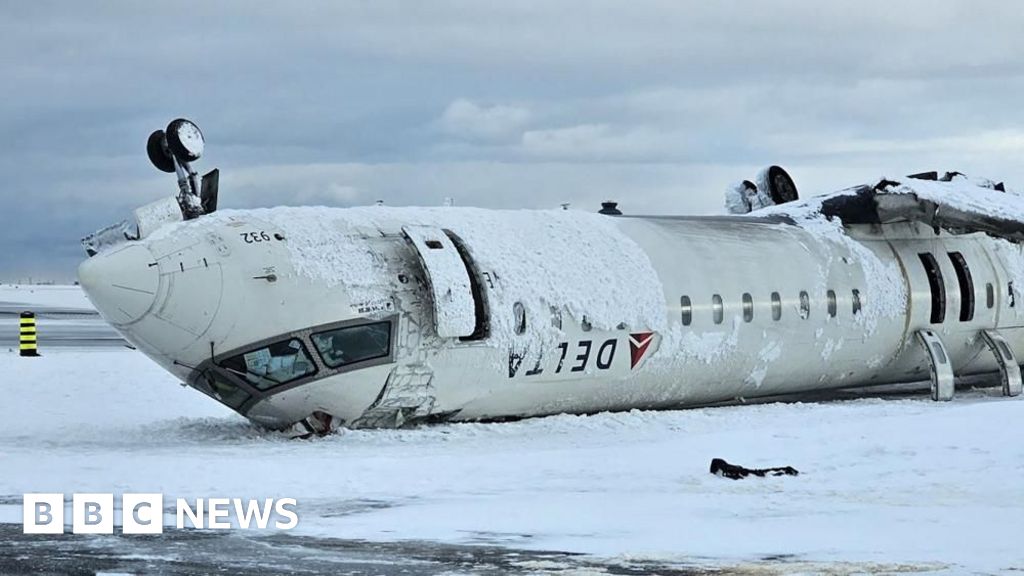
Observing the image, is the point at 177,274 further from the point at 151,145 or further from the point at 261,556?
the point at 261,556

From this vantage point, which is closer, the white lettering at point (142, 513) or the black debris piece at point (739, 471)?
the white lettering at point (142, 513)

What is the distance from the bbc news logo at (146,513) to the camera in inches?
431

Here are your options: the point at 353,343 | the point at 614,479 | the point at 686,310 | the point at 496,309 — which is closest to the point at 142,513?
the point at 614,479

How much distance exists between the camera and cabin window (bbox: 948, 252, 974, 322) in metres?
24.0

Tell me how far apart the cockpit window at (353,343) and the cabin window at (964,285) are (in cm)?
1177

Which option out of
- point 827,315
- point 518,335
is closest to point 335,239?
point 518,335

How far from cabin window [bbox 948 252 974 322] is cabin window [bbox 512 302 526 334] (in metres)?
→ 9.76

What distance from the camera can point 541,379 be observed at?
18188 mm

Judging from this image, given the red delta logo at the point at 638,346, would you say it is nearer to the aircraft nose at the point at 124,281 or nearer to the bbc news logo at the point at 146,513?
the aircraft nose at the point at 124,281

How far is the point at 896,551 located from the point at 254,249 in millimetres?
9359

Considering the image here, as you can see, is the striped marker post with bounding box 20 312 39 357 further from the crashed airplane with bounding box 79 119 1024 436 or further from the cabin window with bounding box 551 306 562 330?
the cabin window with bounding box 551 306 562 330

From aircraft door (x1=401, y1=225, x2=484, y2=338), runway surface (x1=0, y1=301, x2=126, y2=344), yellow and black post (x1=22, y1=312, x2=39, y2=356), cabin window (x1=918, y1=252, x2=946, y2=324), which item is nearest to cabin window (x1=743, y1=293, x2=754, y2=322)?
cabin window (x1=918, y1=252, x2=946, y2=324)

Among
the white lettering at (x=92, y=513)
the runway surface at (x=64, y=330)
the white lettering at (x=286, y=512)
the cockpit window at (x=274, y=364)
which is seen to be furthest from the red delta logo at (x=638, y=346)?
the runway surface at (x=64, y=330)

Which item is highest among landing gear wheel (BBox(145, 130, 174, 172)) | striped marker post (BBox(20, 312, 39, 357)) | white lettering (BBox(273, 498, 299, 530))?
landing gear wheel (BBox(145, 130, 174, 172))
